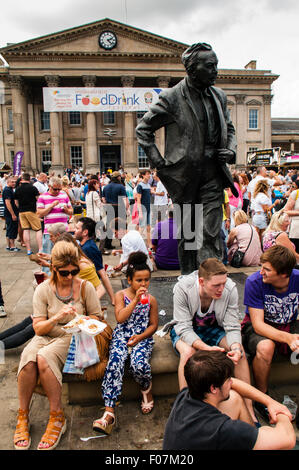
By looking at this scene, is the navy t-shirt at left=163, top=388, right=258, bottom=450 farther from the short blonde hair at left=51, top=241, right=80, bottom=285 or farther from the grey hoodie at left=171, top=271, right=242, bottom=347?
the short blonde hair at left=51, top=241, right=80, bottom=285

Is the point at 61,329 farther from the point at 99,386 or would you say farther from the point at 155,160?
the point at 155,160

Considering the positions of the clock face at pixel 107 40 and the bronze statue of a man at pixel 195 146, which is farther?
the clock face at pixel 107 40

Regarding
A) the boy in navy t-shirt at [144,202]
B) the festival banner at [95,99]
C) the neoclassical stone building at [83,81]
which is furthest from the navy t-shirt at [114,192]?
the neoclassical stone building at [83,81]

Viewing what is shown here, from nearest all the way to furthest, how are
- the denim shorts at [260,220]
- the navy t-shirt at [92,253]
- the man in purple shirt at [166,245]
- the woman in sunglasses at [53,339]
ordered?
1. the woman in sunglasses at [53,339]
2. the navy t-shirt at [92,253]
3. the man in purple shirt at [166,245]
4. the denim shorts at [260,220]

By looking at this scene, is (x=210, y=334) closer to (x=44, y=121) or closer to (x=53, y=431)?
(x=53, y=431)

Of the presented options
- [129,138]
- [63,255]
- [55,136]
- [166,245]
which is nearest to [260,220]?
[166,245]

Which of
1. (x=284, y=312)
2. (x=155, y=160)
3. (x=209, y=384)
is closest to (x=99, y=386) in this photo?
(x=209, y=384)

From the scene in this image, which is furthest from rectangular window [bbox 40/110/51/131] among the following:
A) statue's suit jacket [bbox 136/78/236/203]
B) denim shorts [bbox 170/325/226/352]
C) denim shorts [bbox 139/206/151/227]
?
denim shorts [bbox 170/325/226/352]

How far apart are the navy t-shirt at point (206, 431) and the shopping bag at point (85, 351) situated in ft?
3.64

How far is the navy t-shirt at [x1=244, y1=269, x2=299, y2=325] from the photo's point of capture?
297 cm

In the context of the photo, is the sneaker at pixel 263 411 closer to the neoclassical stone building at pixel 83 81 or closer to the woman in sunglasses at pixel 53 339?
the woman in sunglasses at pixel 53 339

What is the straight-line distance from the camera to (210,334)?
2975 millimetres

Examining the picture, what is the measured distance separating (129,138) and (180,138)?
3515 centimetres

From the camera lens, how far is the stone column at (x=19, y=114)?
35531 mm
